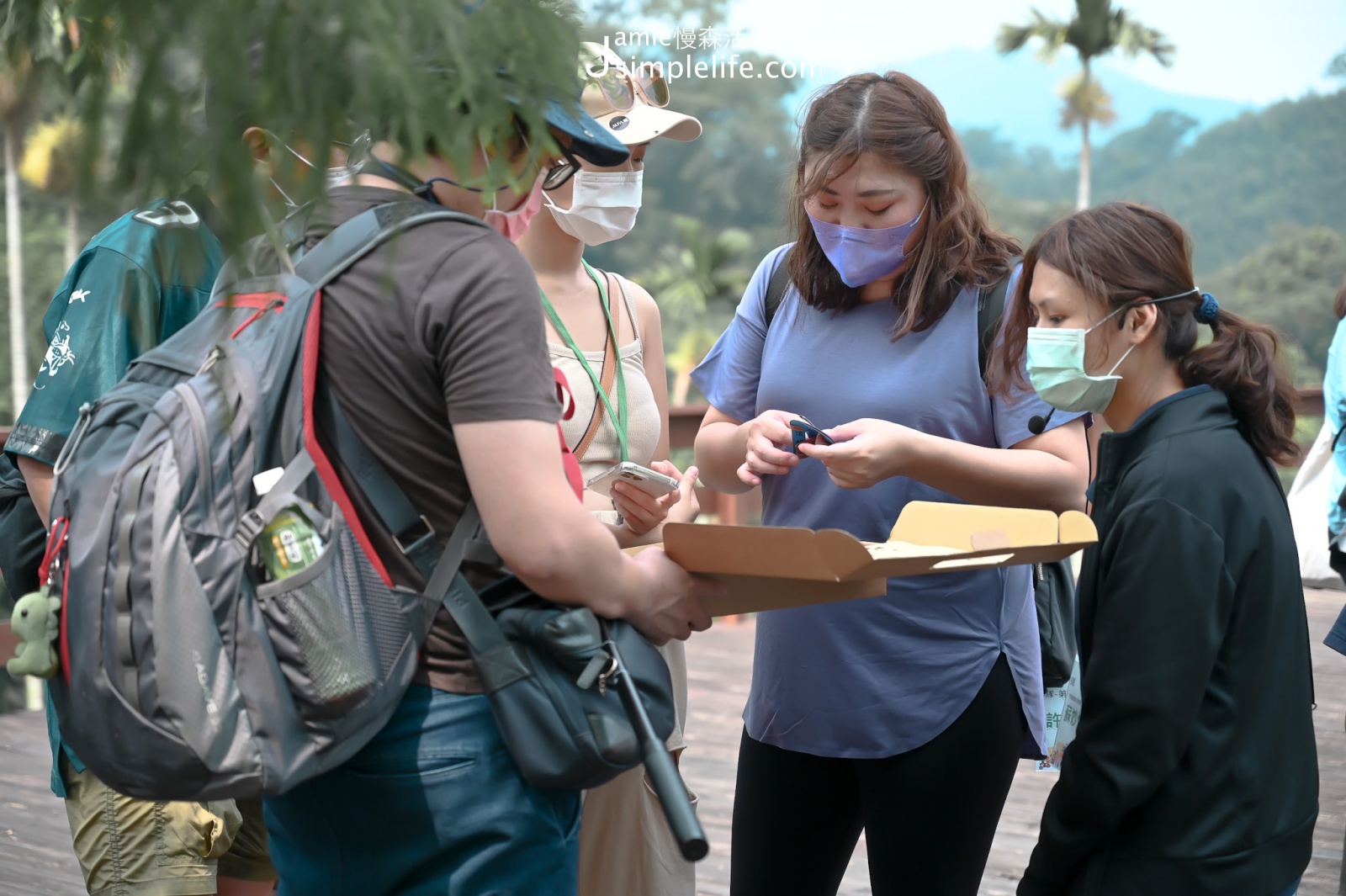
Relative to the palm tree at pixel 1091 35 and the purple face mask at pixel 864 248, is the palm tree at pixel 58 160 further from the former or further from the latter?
the palm tree at pixel 1091 35

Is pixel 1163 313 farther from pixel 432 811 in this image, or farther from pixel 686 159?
pixel 686 159

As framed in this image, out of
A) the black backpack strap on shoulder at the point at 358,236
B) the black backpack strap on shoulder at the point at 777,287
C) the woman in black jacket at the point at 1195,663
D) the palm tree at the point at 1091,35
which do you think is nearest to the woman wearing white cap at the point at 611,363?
the black backpack strap on shoulder at the point at 777,287

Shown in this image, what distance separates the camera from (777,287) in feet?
7.66

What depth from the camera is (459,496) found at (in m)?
1.42

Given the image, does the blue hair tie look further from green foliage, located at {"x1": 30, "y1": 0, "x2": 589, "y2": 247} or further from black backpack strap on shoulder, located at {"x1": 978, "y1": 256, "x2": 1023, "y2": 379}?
green foliage, located at {"x1": 30, "y1": 0, "x2": 589, "y2": 247}

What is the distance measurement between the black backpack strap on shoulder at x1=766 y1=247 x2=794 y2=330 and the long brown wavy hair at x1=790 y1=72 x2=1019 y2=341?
0.63 ft

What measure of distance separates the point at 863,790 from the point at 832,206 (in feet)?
3.24

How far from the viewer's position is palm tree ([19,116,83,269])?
94cm

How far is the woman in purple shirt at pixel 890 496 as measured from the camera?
6.54 ft

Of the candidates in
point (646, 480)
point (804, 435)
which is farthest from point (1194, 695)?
point (646, 480)

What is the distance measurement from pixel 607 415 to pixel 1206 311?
107cm

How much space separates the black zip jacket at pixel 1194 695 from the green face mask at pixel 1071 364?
20 centimetres

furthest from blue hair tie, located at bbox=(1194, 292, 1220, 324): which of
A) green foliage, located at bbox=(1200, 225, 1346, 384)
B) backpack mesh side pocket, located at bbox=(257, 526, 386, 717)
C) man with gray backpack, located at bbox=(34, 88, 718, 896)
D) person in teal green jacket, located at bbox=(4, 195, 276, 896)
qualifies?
green foliage, located at bbox=(1200, 225, 1346, 384)

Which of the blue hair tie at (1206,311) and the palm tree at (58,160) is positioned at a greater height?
the palm tree at (58,160)
